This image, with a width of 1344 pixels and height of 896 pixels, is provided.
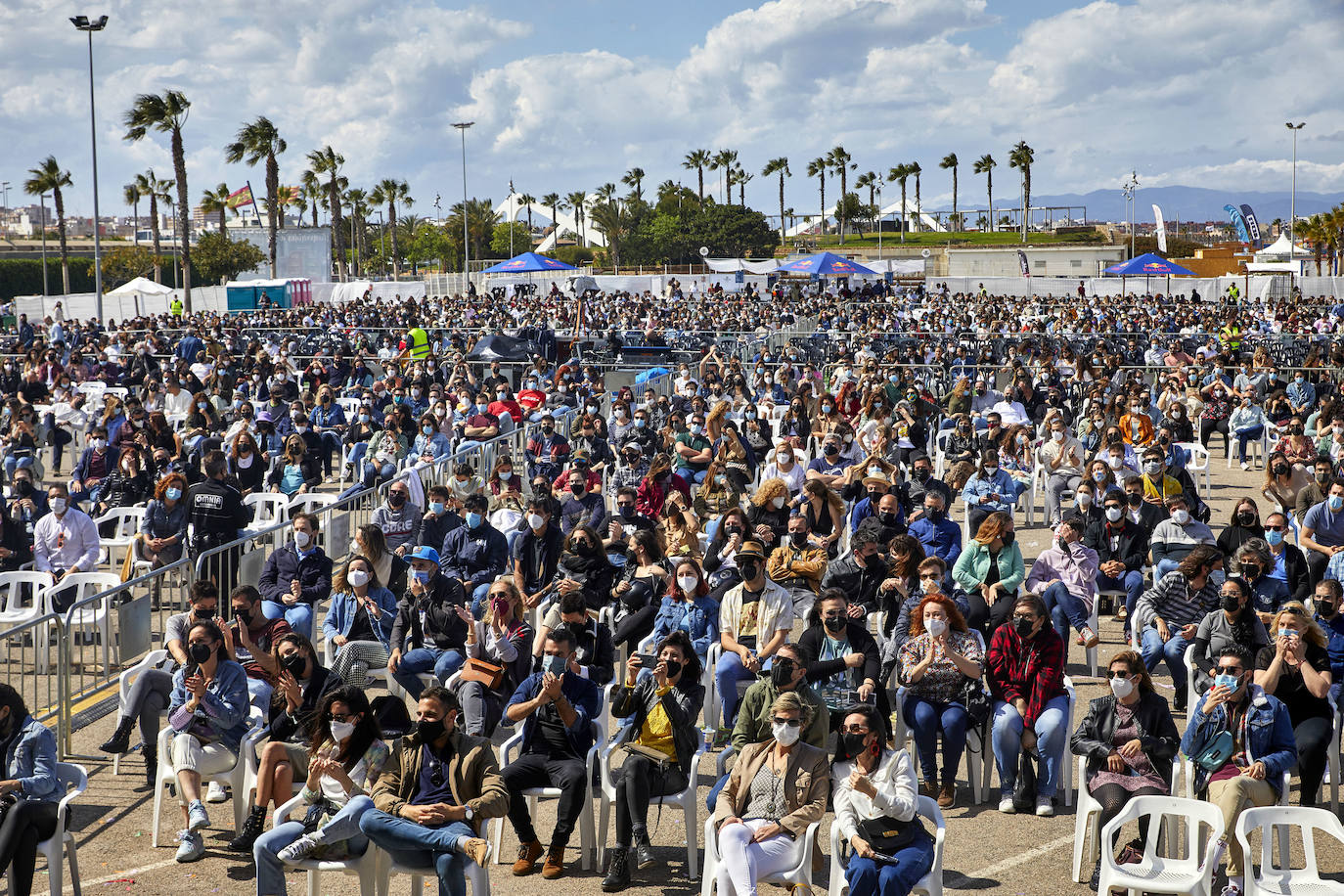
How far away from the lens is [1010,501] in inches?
463

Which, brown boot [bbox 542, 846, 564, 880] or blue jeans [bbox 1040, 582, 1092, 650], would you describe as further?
blue jeans [bbox 1040, 582, 1092, 650]

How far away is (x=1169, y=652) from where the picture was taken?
8234mm

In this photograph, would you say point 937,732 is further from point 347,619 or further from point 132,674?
point 132,674

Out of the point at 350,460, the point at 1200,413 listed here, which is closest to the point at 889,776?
the point at 350,460

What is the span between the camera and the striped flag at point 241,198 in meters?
83.4

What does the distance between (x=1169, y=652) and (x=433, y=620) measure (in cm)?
476

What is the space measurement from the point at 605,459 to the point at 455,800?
916 centimetres

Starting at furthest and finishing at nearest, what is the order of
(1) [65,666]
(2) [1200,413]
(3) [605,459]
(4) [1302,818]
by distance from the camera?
(2) [1200,413] < (3) [605,459] < (1) [65,666] < (4) [1302,818]

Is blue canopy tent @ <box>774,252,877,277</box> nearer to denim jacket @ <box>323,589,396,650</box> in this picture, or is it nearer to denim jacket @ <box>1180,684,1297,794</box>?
denim jacket @ <box>323,589,396,650</box>

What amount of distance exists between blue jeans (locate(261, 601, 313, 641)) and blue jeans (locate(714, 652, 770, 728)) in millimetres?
3025

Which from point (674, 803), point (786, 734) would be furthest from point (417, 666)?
point (786, 734)

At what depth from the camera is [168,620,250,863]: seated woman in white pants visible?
22.2ft

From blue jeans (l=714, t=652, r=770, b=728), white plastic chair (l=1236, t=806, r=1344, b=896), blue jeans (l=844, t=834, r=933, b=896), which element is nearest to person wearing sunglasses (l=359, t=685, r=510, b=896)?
blue jeans (l=844, t=834, r=933, b=896)

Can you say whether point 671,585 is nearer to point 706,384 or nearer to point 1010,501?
point 1010,501
